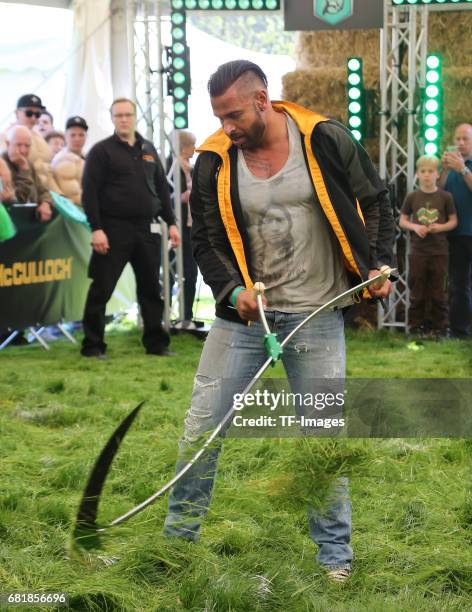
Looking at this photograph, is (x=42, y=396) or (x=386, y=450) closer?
Result: (x=386, y=450)

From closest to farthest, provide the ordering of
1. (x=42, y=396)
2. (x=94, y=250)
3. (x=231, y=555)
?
(x=231, y=555)
(x=42, y=396)
(x=94, y=250)

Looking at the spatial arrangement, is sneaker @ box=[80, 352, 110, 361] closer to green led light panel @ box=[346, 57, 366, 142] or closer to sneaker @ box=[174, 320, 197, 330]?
sneaker @ box=[174, 320, 197, 330]

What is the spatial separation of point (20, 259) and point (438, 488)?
250 inches

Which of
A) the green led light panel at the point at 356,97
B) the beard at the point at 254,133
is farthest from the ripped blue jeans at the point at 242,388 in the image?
the green led light panel at the point at 356,97

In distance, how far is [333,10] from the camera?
37.8 feet

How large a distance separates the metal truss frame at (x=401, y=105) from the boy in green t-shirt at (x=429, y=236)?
0.80 ft

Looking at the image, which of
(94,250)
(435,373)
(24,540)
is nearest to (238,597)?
(24,540)

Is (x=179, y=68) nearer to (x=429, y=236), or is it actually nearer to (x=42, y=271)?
(x=42, y=271)

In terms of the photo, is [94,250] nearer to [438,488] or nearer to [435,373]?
[435,373]

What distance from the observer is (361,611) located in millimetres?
3838

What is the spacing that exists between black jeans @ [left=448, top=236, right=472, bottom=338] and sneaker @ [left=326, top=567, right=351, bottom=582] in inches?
318

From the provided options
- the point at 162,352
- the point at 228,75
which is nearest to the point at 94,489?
the point at 228,75

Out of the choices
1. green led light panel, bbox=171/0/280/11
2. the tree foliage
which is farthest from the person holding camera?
the tree foliage

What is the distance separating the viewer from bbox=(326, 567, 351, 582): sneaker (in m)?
4.16
